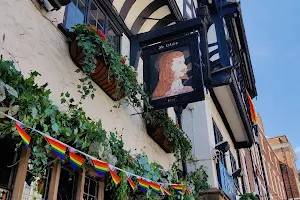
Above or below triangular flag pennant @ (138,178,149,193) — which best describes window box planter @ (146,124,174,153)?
above

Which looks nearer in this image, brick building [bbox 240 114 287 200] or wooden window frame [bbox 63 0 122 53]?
wooden window frame [bbox 63 0 122 53]

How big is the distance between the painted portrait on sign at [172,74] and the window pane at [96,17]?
126 centimetres

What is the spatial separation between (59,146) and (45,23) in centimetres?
190

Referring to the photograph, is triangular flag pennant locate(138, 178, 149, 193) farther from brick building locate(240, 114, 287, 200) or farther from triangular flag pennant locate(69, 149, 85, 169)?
brick building locate(240, 114, 287, 200)

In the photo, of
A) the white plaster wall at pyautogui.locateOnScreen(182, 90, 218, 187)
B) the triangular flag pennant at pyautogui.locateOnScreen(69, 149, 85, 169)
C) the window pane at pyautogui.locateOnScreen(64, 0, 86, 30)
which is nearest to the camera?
the triangular flag pennant at pyautogui.locateOnScreen(69, 149, 85, 169)

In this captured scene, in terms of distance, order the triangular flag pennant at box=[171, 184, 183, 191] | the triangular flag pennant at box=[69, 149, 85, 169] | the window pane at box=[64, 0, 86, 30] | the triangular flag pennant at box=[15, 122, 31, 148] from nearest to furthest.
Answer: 1. the triangular flag pennant at box=[15, 122, 31, 148]
2. the triangular flag pennant at box=[69, 149, 85, 169]
3. the window pane at box=[64, 0, 86, 30]
4. the triangular flag pennant at box=[171, 184, 183, 191]

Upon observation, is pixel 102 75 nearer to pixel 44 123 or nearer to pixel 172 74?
pixel 172 74

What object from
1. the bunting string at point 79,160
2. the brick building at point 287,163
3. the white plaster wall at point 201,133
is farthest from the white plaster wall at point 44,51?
the brick building at point 287,163

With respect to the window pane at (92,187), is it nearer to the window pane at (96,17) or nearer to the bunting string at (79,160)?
the bunting string at (79,160)

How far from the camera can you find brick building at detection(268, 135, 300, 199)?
34.9 m

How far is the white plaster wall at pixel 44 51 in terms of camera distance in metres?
3.64

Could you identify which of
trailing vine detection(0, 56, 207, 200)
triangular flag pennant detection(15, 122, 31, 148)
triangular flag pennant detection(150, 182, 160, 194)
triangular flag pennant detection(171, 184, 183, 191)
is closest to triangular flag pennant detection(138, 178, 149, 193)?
triangular flag pennant detection(150, 182, 160, 194)

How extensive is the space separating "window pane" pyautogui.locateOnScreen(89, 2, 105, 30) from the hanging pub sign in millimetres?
993

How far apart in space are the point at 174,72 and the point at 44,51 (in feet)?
7.78
